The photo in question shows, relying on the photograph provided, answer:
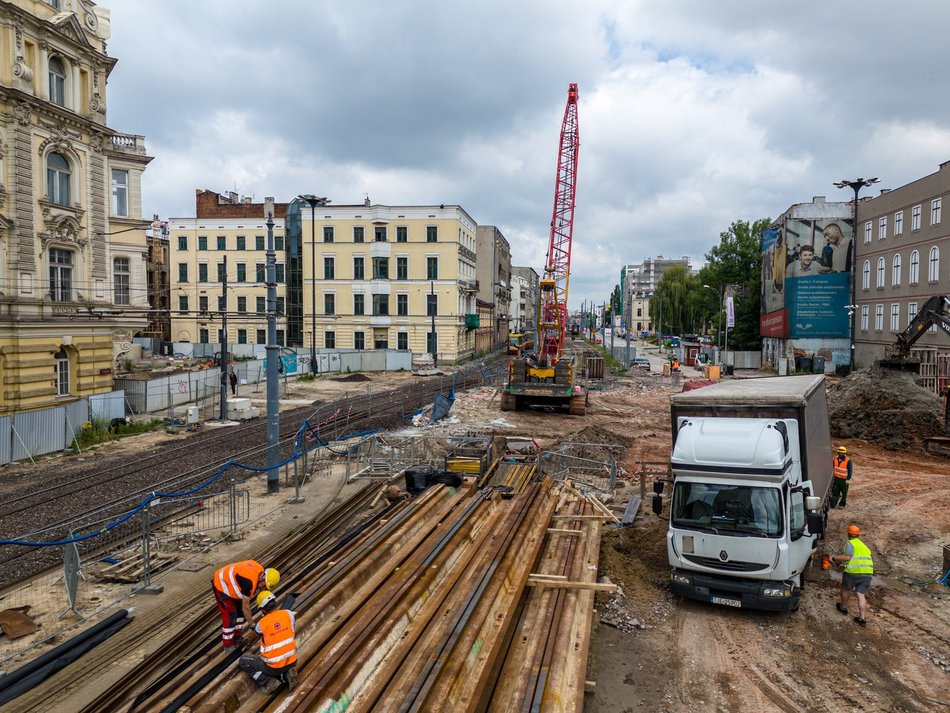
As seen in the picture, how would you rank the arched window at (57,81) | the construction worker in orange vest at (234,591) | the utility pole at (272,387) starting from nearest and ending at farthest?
the construction worker in orange vest at (234,591), the utility pole at (272,387), the arched window at (57,81)

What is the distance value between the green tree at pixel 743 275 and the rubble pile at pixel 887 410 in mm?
37275

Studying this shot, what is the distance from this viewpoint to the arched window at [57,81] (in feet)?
75.8

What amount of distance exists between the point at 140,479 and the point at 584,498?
12328 millimetres

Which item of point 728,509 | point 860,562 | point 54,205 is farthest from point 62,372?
point 860,562

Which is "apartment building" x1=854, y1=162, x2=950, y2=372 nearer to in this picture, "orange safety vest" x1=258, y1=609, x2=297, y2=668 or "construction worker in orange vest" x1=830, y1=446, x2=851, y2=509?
"construction worker in orange vest" x1=830, y1=446, x2=851, y2=509

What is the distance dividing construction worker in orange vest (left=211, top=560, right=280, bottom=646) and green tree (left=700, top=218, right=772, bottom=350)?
61.8 meters

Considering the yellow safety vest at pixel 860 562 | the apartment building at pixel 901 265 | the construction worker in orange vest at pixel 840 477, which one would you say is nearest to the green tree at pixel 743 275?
the apartment building at pixel 901 265

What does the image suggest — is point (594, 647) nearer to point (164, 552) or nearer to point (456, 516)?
point (456, 516)

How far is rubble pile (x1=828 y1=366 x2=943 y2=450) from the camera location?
23.5 m

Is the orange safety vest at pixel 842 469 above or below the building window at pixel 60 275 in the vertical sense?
below

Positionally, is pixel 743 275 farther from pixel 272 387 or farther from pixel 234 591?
pixel 234 591

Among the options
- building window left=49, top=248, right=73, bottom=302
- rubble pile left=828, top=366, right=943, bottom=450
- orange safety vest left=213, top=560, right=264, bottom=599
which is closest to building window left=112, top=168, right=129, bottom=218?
building window left=49, top=248, right=73, bottom=302

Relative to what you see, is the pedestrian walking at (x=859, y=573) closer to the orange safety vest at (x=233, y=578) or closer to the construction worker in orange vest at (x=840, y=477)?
the construction worker in orange vest at (x=840, y=477)

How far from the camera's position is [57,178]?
2355 centimetres
